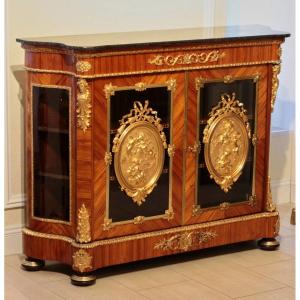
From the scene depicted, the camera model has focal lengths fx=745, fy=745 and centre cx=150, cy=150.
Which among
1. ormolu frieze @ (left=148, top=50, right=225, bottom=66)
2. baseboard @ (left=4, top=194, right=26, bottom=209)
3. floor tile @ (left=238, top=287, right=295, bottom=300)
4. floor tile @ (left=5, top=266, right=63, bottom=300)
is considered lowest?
floor tile @ (left=238, top=287, right=295, bottom=300)

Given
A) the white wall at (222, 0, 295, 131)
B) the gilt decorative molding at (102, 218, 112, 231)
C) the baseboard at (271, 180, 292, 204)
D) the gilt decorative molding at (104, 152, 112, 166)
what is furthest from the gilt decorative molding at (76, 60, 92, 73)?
the baseboard at (271, 180, 292, 204)

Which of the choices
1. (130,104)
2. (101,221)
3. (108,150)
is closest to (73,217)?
(101,221)

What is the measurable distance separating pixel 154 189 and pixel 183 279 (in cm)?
47

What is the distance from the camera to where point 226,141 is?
13.0 ft

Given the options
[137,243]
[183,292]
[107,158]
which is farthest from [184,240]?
[107,158]

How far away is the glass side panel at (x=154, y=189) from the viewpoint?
3.56 metres

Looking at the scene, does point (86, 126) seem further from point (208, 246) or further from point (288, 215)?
point (288, 215)

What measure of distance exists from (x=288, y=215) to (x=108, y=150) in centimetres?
178

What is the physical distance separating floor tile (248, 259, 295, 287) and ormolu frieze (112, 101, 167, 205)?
0.73 meters

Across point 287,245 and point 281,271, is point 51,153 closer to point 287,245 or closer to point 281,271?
point 281,271

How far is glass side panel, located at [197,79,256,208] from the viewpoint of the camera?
152 inches

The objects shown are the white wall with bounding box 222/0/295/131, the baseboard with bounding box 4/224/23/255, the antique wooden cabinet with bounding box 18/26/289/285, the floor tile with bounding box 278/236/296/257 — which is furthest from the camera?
the white wall with bounding box 222/0/295/131

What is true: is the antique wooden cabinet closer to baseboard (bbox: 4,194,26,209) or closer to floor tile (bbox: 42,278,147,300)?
floor tile (bbox: 42,278,147,300)

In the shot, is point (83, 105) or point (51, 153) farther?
point (51, 153)
